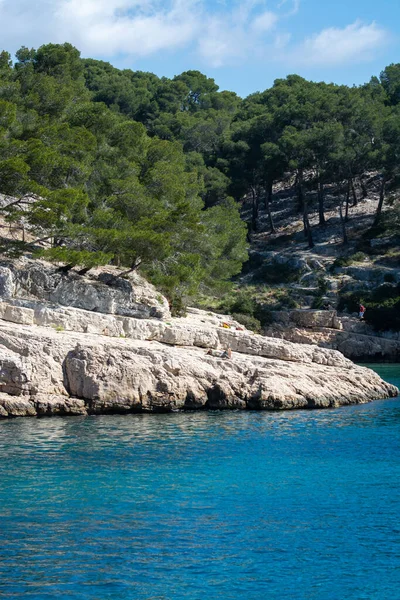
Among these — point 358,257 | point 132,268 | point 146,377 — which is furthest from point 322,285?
point 146,377

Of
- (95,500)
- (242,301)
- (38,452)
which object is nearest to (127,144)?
(242,301)

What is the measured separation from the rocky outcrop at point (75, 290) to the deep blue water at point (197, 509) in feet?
26.5

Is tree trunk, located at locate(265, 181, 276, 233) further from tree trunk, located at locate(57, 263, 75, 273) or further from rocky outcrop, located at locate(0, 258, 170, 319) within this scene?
tree trunk, located at locate(57, 263, 75, 273)

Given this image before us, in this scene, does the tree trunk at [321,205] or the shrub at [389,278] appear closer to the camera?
the shrub at [389,278]

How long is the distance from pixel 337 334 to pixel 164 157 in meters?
17.3

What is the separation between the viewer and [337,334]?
53.0 metres

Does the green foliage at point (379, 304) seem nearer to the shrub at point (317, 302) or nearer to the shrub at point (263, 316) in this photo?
the shrub at point (317, 302)

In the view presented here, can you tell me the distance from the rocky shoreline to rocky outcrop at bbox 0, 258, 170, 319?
0.05m

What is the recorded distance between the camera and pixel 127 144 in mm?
48938

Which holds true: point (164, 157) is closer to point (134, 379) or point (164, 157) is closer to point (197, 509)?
point (134, 379)

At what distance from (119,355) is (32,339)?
9.99 feet

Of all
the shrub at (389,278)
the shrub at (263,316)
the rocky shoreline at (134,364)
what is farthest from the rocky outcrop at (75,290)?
the shrub at (389,278)

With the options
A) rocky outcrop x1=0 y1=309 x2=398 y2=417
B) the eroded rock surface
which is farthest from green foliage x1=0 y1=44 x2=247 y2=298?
the eroded rock surface

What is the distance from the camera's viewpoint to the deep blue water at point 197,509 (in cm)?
1228
